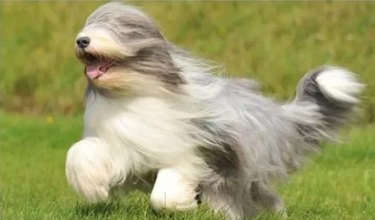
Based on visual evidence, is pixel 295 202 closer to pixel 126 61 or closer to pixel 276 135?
pixel 276 135

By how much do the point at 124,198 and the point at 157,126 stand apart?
70 cm

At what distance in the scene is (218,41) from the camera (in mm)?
17469

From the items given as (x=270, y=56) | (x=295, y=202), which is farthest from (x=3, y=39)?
(x=295, y=202)

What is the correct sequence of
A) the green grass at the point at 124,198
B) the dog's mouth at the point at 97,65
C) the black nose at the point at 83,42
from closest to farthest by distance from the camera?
the black nose at the point at 83,42 → the dog's mouth at the point at 97,65 → the green grass at the point at 124,198

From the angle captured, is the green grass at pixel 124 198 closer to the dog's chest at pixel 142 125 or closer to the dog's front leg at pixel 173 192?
the dog's front leg at pixel 173 192

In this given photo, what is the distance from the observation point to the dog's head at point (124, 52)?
6.43 m

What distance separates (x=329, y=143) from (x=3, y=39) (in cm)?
1187

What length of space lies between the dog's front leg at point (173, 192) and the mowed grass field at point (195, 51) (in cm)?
369

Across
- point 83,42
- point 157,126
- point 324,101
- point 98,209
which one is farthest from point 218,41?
point 83,42

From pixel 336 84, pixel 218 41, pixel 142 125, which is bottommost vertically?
pixel 218 41

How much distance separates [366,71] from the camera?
15.7 metres

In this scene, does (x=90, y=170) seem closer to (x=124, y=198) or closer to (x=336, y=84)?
(x=124, y=198)

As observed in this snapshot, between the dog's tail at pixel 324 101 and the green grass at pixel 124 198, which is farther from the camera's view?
the dog's tail at pixel 324 101

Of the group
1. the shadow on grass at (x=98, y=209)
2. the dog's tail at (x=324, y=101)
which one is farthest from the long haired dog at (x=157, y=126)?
the dog's tail at (x=324, y=101)
